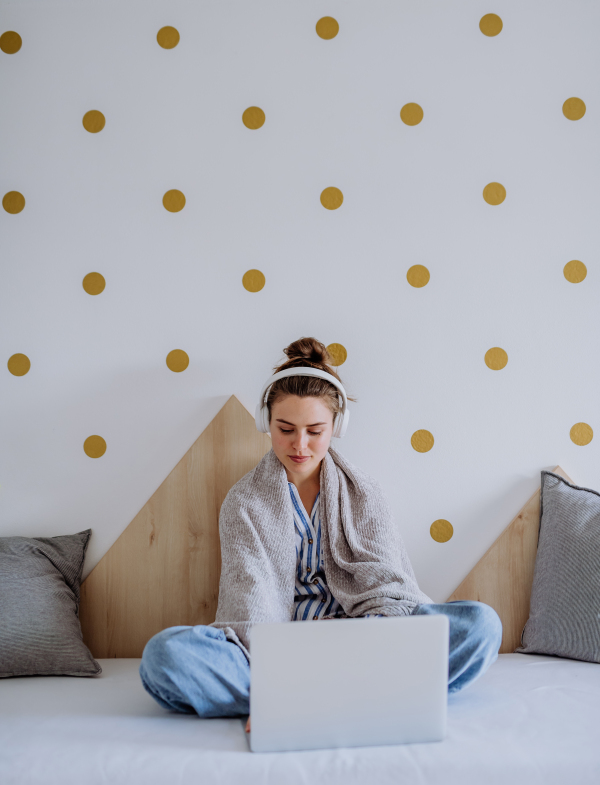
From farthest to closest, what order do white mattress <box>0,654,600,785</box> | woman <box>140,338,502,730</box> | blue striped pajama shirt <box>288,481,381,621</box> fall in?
blue striped pajama shirt <box>288,481,381,621</box> < woman <box>140,338,502,730</box> < white mattress <box>0,654,600,785</box>

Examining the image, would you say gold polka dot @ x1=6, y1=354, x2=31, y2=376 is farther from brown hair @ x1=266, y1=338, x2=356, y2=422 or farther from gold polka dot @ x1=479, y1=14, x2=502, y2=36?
gold polka dot @ x1=479, y1=14, x2=502, y2=36

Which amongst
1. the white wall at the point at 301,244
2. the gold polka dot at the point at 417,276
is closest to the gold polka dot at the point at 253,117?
the white wall at the point at 301,244

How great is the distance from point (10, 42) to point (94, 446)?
900 mm

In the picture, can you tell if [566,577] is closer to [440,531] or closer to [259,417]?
[440,531]

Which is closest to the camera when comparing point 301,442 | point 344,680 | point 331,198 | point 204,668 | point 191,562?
point 344,680

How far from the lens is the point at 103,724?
32.6 inches

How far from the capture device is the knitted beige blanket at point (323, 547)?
106cm

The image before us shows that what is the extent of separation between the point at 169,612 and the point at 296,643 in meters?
0.63

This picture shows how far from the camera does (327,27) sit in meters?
1.41

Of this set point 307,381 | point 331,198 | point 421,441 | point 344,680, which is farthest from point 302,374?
point 344,680

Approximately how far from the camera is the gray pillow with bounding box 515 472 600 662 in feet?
3.83

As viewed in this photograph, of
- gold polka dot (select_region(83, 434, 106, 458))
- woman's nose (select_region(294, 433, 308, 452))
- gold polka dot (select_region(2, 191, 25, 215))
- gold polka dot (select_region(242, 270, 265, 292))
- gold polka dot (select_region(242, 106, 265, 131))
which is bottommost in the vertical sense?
gold polka dot (select_region(83, 434, 106, 458))

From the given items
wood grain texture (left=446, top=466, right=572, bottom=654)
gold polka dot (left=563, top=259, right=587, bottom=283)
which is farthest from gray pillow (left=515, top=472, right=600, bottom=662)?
gold polka dot (left=563, top=259, right=587, bottom=283)

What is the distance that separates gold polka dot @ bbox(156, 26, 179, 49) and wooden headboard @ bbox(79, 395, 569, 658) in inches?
31.5
